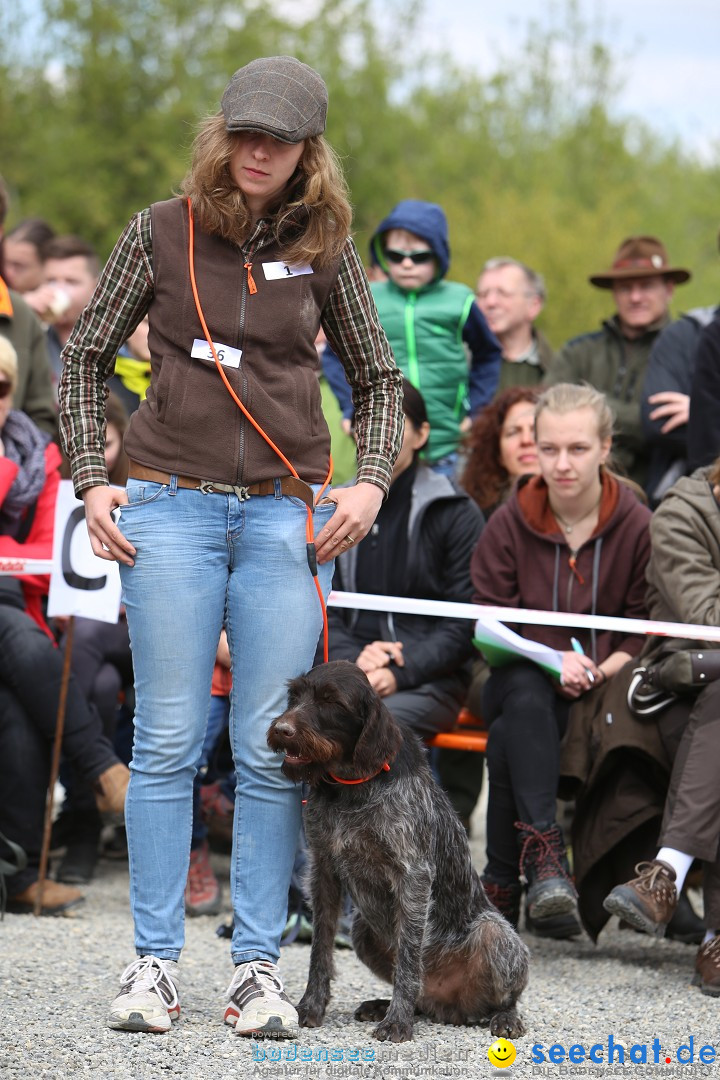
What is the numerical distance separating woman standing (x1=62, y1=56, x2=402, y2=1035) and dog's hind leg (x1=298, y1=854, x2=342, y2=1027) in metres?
0.13

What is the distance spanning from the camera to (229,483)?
12.8 feet

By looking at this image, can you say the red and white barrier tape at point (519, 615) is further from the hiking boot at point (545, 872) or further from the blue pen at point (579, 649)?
the hiking boot at point (545, 872)

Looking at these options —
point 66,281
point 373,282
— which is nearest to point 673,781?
point 373,282

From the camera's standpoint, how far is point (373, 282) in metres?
8.19

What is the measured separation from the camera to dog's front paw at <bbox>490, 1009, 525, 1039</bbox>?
419 centimetres

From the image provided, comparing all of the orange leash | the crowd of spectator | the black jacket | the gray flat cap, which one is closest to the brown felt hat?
the crowd of spectator

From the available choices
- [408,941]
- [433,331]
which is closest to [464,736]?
[408,941]

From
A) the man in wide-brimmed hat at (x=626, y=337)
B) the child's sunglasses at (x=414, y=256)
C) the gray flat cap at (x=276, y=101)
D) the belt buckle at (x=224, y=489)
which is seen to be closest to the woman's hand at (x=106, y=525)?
the belt buckle at (x=224, y=489)

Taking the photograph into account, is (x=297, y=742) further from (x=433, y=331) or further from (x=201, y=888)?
(x=433, y=331)

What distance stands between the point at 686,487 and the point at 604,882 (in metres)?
1.63

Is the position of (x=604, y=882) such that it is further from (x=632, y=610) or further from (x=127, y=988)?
(x=127, y=988)

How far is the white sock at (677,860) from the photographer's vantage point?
493 cm

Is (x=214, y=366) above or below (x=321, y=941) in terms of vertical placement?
above

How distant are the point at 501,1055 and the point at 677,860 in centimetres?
137
